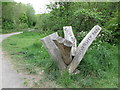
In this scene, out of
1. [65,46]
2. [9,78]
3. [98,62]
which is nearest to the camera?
[65,46]

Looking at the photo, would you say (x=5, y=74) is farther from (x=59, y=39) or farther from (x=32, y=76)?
(x=59, y=39)

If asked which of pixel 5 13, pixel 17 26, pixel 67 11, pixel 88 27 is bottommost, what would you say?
pixel 17 26

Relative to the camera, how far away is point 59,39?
9.37ft

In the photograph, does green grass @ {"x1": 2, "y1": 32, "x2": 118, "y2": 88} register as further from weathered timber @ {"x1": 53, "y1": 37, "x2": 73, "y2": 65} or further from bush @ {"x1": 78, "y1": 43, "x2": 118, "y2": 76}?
weathered timber @ {"x1": 53, "y1": 37, "x2": 73, "y2": 65}

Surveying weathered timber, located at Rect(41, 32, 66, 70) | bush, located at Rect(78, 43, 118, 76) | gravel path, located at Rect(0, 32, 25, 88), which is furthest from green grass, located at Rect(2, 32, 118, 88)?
gravel path, located at Rect(0, 32, 25, 88)

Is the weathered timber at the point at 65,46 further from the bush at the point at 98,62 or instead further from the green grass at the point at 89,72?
the bush at the point at 98,62

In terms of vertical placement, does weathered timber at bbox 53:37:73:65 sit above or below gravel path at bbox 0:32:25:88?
above

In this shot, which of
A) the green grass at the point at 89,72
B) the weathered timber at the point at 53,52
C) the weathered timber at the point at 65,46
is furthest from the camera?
the weathered timber at the point at 53,52

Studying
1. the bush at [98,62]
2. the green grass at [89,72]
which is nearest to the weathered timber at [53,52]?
the green grass at [89,72]

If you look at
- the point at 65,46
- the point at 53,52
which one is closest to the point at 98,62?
the point at 53,52

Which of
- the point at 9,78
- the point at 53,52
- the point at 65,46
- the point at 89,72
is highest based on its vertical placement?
the point at 65,46

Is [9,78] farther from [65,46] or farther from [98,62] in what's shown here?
[98,62]

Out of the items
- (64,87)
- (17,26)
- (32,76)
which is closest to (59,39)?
(64,87)

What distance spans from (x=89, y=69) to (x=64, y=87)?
1.00m
